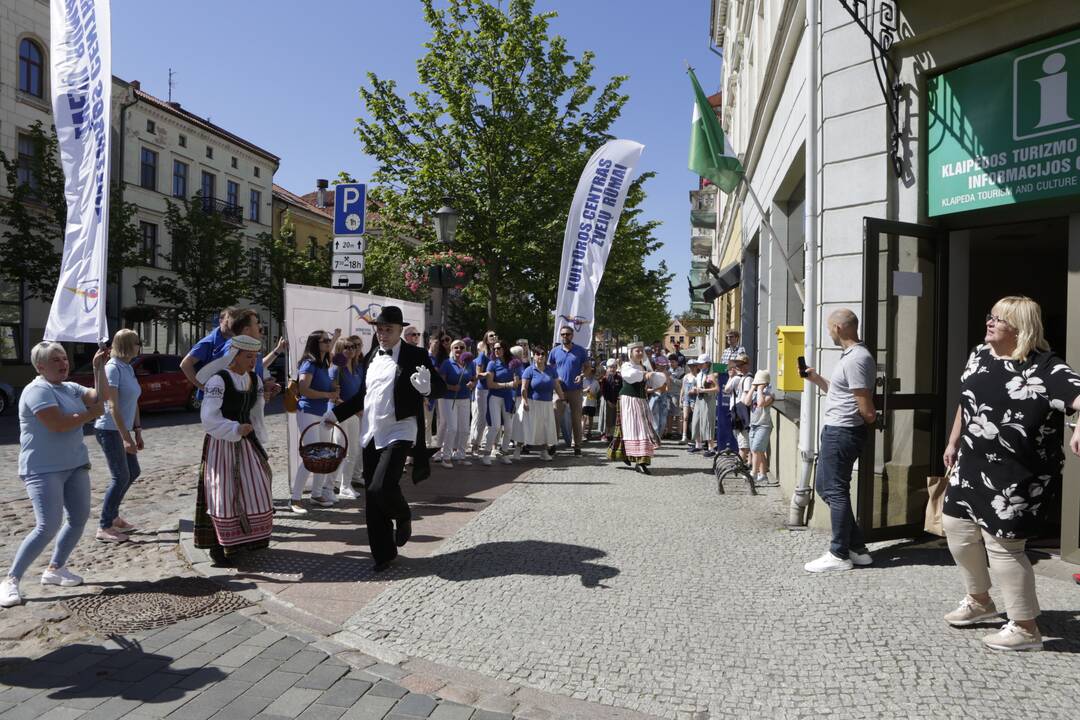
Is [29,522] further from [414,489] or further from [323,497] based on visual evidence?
[414,489]

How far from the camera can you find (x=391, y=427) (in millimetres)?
6078

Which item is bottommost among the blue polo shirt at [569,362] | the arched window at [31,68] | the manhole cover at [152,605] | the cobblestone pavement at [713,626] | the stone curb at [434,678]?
the stone curb at [434,678]

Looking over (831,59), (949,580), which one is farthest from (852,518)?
(831,59)

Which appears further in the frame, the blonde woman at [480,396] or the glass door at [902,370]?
the blonde woman at [480,396]

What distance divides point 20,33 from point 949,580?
33.3m

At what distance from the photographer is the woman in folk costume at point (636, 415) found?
11.1 meters

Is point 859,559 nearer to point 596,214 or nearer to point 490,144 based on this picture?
point 596,214

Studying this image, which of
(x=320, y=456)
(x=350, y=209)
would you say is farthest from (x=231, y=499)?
(x=350, y=209)

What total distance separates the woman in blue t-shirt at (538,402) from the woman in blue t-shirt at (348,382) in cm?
348

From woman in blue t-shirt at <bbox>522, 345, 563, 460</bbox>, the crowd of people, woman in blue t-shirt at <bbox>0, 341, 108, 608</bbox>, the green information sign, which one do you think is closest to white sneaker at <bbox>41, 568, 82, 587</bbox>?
the crowd of people

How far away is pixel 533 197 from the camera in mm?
22828

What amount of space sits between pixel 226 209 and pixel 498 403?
3594 cm

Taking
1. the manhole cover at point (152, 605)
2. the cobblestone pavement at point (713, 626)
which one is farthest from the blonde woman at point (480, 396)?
the manhole cover at point (152, 605)

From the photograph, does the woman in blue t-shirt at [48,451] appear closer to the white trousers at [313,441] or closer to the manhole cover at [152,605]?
the manhole cover at [152,605]
